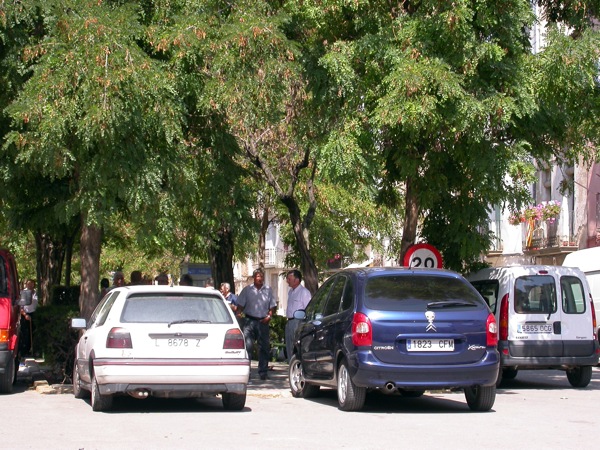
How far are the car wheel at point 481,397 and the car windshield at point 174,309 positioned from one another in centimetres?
300

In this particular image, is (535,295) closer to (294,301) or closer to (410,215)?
(410,215)

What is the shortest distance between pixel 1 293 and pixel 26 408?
322cm

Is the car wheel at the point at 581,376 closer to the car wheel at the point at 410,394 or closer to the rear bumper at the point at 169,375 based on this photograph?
the car wheel at the point at 410,394

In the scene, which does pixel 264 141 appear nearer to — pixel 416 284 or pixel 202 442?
pixel 416 284

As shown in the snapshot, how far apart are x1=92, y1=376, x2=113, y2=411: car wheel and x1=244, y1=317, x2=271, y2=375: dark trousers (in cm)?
585

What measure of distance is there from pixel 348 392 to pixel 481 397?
62.3 inches

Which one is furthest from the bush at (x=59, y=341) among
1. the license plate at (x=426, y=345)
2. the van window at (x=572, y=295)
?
the van window at (x=572, y=295)

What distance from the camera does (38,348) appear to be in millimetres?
18203

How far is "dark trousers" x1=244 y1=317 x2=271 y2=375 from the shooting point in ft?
62.1

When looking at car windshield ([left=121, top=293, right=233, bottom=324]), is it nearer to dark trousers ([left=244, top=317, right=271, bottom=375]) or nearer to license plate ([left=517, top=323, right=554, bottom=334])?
dark trousers ([left=244, top=317, right=271, bottom=375])

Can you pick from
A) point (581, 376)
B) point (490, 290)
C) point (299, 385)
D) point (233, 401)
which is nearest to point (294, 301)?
point (490, 290)

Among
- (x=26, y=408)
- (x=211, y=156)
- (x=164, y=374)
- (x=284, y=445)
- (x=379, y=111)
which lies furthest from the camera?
(x=211, y=156)

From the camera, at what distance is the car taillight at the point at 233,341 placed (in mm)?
13086

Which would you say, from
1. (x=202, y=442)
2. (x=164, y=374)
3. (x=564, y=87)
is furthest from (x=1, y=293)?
(x=564, y=87)
